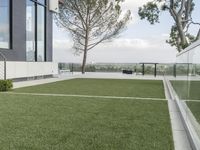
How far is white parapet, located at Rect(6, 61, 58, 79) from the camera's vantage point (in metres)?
17.3

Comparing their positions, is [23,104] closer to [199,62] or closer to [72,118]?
[72,118]

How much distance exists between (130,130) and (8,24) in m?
13.7

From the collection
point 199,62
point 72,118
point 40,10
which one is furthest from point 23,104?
point 40,10

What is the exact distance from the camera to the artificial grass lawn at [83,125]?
5332 mm

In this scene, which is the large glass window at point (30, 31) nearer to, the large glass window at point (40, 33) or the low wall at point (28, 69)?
the low wall at point (28, 69)

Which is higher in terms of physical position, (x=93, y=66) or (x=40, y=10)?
(x=40, y=10)

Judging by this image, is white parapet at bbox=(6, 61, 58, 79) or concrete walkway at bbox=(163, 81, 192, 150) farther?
white parapet at bbox=(6, 61, 58, 79)

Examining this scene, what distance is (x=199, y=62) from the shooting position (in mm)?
5766

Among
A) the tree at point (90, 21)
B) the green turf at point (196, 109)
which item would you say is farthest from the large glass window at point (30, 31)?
the green turf at point (196, 109)

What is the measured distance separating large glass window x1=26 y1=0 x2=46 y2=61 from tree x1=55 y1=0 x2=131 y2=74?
29.9 ft

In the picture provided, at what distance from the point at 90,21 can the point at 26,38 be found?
1320cm

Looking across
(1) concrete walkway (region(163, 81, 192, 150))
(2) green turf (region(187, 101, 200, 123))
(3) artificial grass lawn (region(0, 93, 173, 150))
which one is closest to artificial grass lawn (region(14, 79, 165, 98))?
(3) artificial grass lawn (region(0, 93, 173, 150))

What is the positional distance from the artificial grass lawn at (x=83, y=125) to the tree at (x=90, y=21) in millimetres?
23198

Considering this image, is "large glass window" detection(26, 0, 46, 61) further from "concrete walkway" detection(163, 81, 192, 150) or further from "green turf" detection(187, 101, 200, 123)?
"green turf" detection(187, 101, 200, 123)
